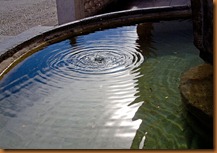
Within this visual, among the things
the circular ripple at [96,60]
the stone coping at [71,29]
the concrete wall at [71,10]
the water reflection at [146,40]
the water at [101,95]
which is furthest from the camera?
the concrete wall at [71,10]

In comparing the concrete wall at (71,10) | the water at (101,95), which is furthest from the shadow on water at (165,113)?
the concrete wall at (71,10)

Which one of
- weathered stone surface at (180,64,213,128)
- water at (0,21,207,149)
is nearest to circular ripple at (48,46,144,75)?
water at (0,21,207,149)

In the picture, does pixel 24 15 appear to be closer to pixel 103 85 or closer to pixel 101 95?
pixel 103 85

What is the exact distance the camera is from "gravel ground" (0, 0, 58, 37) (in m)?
6.70

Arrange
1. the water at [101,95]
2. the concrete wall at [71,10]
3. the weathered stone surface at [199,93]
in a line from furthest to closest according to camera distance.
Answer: the concrete wall at [71,10] → the water at [101,95] → the weathered stone surface at [199,93]

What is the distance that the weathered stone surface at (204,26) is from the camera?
2.39 metres

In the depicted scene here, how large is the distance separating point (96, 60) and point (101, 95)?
37.9 inches

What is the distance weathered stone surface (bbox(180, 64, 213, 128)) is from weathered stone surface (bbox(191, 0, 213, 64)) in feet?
0.68

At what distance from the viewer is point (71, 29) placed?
4.92m

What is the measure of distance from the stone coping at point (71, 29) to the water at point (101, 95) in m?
0.11

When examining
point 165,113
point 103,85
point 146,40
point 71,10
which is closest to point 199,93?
point 165,113

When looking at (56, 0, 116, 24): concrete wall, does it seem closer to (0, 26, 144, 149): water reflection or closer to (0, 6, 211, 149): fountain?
(0, 6, 211, 149): fountain

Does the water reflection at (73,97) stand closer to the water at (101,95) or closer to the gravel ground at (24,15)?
the water at (101,95)

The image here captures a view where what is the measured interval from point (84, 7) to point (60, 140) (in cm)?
442
